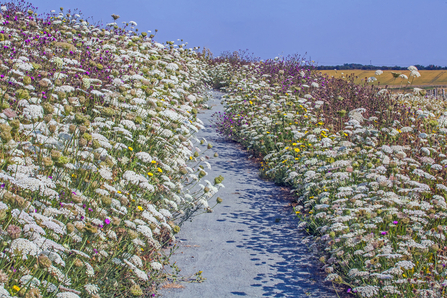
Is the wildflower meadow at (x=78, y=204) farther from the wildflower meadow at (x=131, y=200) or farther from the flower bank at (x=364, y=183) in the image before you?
the flower bank at (x=364, y=183)

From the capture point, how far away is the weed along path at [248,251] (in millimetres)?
3449

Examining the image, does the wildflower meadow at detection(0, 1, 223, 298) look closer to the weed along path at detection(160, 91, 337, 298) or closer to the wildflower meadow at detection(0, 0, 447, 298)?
the wildflower meadow at detection(0, 0, 447, 298)

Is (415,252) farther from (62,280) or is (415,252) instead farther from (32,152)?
(32,152)

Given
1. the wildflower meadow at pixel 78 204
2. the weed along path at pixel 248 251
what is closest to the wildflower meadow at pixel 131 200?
the wildflower meadow at pixel 78 204

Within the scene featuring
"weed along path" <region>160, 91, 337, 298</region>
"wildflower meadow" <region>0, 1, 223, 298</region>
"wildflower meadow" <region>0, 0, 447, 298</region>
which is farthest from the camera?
"weed along path" <region>160, 91, 337, 298</region>

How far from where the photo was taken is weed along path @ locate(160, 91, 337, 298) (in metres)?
3.45

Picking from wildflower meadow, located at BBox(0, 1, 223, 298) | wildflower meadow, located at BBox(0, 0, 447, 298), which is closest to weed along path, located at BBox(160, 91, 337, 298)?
wildflower meadow, located at BBox(0, 0, 447, 298)

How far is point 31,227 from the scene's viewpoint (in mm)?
1897

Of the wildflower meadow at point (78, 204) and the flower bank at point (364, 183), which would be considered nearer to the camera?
the wildflower meadow at point (78, 204)

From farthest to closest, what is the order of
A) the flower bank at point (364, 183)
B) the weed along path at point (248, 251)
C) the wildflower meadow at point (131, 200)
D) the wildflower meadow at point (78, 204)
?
the weed along path at point (248, 251) → the flower bank at point (364, 183) → the wildflower meadow at point (131, 200) → the wildflower meadow at point (78, 204)

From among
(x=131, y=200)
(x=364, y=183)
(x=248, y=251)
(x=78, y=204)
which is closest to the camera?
(x=78, y=204)

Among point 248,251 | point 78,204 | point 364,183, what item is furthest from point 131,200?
point 364,183

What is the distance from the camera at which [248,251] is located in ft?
13.9

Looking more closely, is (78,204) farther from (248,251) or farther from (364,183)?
(364,183)
